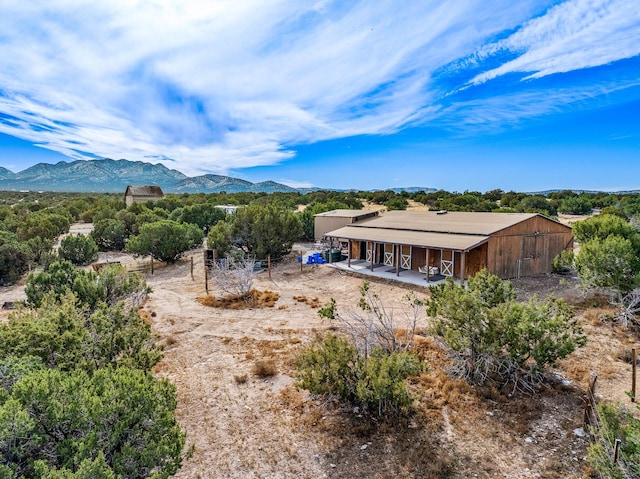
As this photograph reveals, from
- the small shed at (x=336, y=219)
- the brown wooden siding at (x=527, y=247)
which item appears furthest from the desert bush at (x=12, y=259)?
the brown wooden siding at (x=527, y=247)

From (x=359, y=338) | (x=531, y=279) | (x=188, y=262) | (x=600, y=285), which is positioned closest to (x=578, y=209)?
(x=531, y=279)

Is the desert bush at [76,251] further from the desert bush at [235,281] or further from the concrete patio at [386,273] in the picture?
the concrete patio at [386,273]

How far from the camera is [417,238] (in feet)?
59.0

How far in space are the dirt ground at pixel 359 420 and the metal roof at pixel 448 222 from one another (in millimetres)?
6430

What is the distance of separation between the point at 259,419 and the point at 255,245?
50.4 feet

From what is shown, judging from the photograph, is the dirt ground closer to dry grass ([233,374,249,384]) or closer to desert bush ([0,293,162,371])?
dry grass ([233,374,249,384])

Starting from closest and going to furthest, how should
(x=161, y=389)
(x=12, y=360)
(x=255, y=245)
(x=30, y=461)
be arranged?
1. (x=30, y=461)
2. (x=161, y=389)
3. (x=12, y=360)
4. (x=255, y=245)

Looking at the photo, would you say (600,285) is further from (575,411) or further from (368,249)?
(368,249)

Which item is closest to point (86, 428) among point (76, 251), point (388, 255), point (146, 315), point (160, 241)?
point (146, 315)

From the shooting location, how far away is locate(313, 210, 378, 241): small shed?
83.0 ft

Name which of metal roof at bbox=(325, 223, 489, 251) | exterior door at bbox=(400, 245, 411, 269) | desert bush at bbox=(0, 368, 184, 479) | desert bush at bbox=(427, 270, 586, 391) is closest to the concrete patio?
exterior door at bbox=(400, 245, 411, 269)

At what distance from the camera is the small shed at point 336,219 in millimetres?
25311

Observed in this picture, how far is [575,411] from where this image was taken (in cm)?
700

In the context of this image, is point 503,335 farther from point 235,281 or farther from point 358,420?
point 235,281
